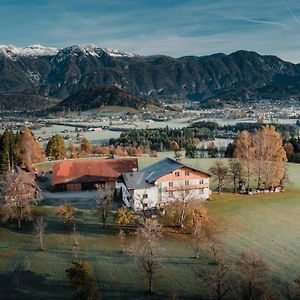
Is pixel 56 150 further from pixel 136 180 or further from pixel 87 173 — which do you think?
pixel 136 180

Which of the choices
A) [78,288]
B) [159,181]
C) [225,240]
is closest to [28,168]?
[159,181]

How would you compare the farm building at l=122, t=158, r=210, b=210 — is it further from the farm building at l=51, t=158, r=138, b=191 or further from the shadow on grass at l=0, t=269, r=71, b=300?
the shadow on grass at l=0, t=269, r=71, b=300

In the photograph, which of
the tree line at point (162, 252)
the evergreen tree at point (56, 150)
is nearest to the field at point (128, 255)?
the tree line at point (162, 252)

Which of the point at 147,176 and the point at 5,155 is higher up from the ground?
the point at 5,155

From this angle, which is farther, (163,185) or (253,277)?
(163,185)

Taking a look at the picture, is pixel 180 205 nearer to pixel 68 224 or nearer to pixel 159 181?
pixel 159 181

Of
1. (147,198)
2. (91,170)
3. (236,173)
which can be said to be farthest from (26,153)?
(236,173)

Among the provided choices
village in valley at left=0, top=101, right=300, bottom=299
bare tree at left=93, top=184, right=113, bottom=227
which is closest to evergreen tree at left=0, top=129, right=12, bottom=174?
village in valley at left=0, top=101, right=300, bottom=299
